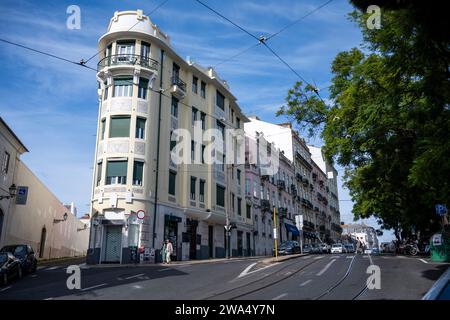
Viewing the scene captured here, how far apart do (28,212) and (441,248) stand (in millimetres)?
28730

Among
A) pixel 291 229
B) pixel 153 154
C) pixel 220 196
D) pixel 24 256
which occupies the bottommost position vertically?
pixel 24 256

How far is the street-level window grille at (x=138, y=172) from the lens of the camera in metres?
29.0

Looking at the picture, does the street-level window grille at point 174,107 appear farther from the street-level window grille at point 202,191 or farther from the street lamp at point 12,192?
the street lamp at point 12,192

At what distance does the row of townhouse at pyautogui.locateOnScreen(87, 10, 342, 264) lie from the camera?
2816 cm

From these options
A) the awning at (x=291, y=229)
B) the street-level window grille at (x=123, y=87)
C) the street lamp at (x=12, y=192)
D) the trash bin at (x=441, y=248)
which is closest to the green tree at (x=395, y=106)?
the trash bin at (x=441, y=248)

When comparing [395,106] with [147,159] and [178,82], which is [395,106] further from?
[178,82]

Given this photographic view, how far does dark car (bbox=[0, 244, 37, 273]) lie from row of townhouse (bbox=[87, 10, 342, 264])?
6047 millimetres

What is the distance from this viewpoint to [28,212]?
3192cm

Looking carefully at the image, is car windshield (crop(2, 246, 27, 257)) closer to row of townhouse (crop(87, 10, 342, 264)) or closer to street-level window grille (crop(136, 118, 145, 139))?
row of townhouse (crop(87, 10, 342, 264))

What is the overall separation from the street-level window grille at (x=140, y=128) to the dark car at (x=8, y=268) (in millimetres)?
13766

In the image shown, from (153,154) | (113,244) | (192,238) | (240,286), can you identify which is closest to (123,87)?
(153,154)

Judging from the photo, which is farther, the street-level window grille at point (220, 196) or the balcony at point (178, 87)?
the street-level window grille at point (220, 196)

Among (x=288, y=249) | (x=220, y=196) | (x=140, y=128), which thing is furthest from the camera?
(x=288, y=249)
